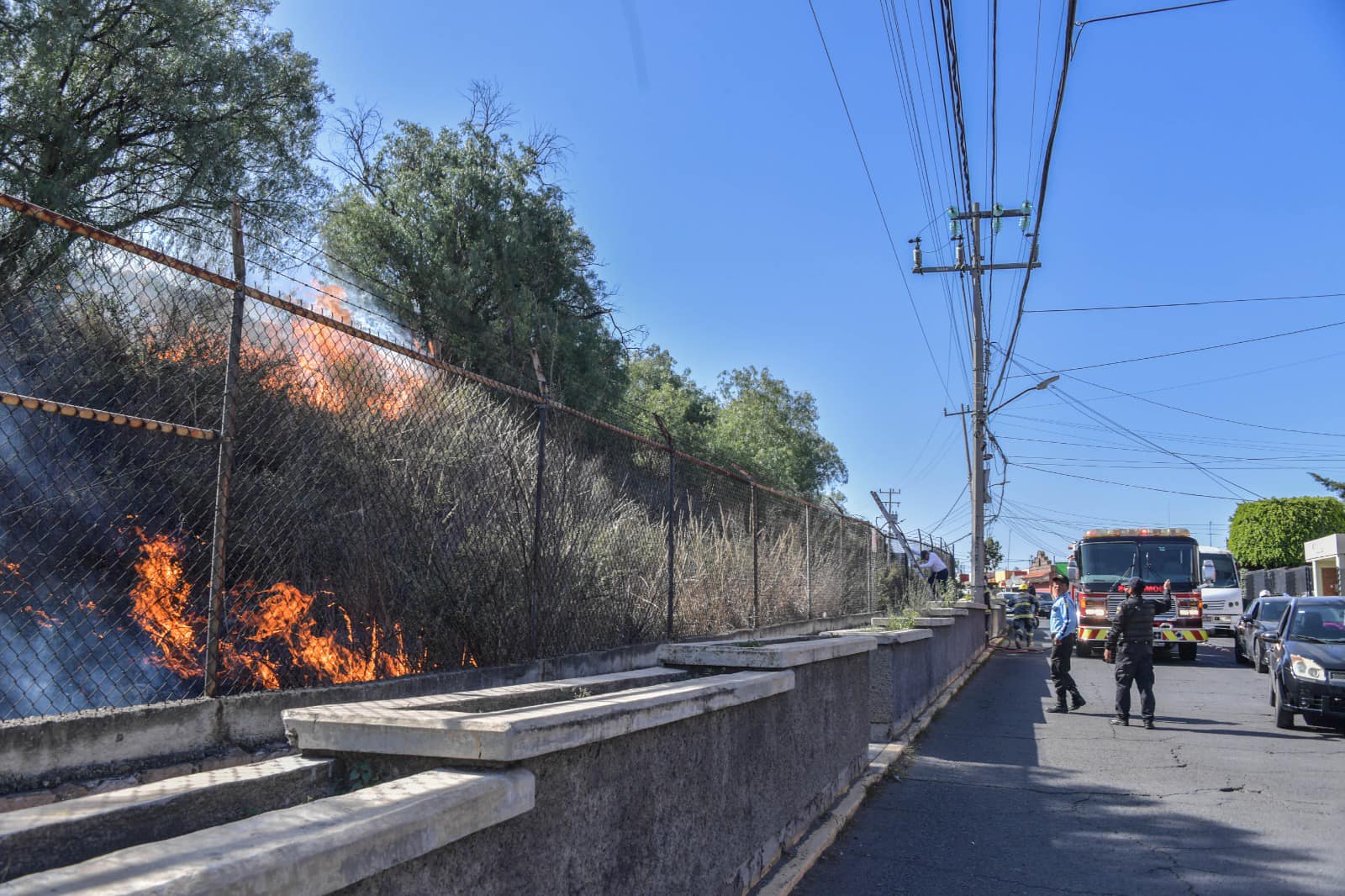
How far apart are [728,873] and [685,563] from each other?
470 centimetres

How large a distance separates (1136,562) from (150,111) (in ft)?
71.6

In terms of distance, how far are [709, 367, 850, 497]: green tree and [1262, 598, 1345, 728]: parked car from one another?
2771 centimetres

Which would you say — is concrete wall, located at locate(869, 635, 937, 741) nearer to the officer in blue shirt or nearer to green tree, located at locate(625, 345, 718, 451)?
the officer in blue shirt

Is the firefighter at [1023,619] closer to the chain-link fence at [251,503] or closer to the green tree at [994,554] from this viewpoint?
the chain-link fence at [251,503]

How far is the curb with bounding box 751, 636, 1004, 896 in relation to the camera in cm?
495

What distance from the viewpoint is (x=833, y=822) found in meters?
6.18

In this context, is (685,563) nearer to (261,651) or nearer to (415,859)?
(261,651)

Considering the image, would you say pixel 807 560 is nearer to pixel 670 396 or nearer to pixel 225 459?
pixel 225 459

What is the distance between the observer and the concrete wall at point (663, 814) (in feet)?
8.70

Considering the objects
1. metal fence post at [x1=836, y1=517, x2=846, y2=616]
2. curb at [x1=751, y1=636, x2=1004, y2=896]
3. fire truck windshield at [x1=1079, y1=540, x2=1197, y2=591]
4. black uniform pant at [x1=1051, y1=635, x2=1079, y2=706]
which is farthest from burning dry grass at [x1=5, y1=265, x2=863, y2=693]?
fire truck windshield at [x1=1079, y1=540, x2=1197, y2=591]

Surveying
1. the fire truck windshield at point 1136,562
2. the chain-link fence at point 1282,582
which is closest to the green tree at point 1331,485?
the chain-link fence at point 1282,582

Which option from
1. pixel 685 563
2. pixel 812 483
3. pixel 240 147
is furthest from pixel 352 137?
pixel 812 483

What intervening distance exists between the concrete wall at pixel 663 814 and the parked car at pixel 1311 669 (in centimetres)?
756

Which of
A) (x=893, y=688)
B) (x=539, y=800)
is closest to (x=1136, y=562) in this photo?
(x=893, y=688)
